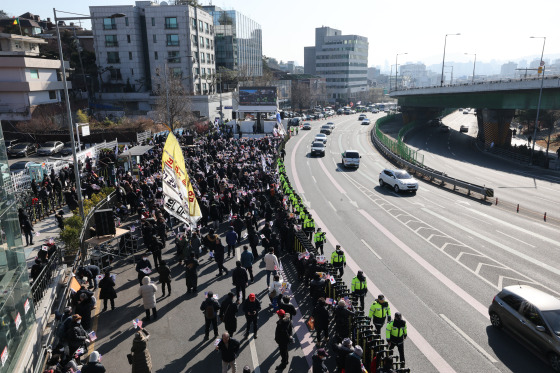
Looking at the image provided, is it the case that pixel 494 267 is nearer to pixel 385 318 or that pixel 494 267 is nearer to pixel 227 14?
pixel 385 318

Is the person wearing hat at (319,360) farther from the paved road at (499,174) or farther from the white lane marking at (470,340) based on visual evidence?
the paved road at (499,174)

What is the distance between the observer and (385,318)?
36.9 feet

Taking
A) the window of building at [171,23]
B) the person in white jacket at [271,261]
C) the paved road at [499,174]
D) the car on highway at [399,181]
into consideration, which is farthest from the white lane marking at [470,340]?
the window of building at [171,23]

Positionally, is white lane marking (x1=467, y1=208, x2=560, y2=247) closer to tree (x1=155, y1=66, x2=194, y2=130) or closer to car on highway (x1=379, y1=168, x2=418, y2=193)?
car on highway (x1=379, y1=168, x2=418, y2=193)

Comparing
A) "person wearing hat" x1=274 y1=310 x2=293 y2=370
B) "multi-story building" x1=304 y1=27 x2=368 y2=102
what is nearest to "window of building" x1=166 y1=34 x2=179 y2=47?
"person wearing hat" x1=274 y1=310 x2=293 y2=370

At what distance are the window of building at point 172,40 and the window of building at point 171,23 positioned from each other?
1.58 metres

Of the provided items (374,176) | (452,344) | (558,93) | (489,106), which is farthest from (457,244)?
(489,106)

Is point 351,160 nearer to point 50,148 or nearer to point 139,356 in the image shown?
point 50,148

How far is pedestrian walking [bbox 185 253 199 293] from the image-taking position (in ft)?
44.0

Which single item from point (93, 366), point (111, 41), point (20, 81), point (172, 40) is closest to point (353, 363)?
point (93, 366)

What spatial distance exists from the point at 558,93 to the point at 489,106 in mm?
10224

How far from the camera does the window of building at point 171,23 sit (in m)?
72.1

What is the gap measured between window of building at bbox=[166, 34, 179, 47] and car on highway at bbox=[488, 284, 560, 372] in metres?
72.3

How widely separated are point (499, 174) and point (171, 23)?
198 feet
